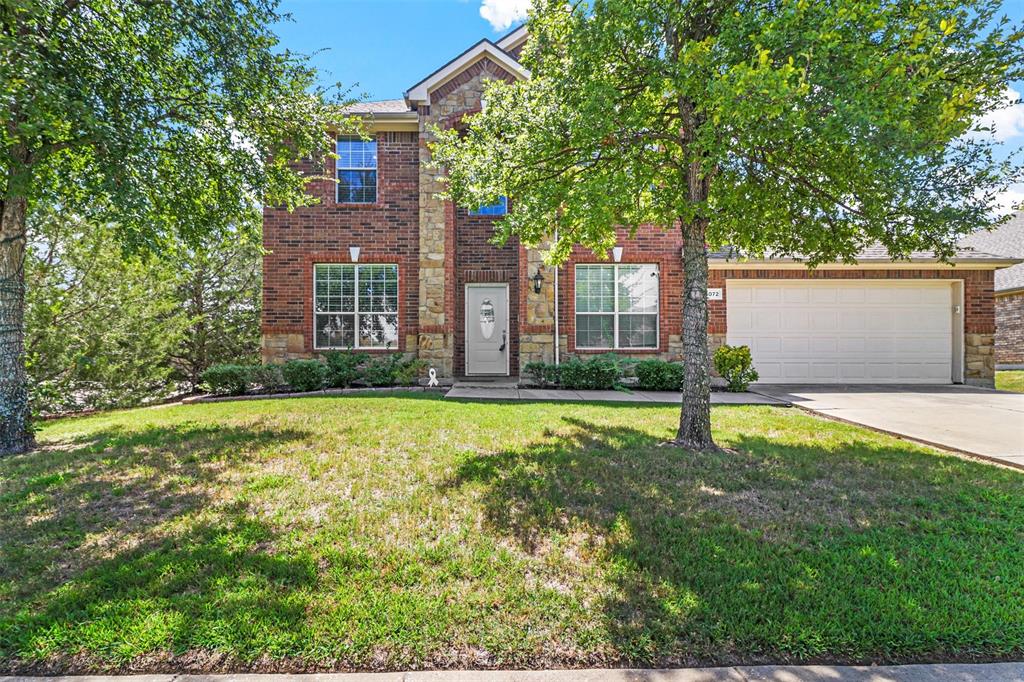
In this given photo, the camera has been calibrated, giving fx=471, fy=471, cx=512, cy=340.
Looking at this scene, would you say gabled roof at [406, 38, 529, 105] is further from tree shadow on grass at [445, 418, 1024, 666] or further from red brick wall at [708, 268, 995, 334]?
tree shadow on grass at [445, 418, 1024, 666]

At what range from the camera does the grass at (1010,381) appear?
39.4ft

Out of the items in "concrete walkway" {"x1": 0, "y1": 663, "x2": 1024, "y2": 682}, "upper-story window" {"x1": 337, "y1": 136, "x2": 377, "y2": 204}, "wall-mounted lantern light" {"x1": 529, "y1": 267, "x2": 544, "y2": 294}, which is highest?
"upper-story window" {"x1": 337, "y1": 136, "x2": 377, "y2": 204}

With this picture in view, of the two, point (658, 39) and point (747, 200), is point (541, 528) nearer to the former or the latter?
point (747, 200)

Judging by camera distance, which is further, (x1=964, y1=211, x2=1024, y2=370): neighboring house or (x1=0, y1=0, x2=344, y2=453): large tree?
(x1=964, y1=211, x2=1024, y2=370): neighboring house

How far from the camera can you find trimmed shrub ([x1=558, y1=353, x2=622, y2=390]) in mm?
10562

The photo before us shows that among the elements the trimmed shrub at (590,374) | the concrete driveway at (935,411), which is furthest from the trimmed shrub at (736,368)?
the trimmed shrub at (590,374)

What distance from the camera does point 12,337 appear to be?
5812 millimetres

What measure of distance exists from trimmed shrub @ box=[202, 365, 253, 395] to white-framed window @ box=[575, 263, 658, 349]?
7.74 meters

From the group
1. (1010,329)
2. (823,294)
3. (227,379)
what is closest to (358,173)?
(227,379)

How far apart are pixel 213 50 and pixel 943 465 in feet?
32.2

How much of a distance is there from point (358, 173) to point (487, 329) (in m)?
5.05

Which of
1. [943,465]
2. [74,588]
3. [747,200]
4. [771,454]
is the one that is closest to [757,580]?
[771,454]

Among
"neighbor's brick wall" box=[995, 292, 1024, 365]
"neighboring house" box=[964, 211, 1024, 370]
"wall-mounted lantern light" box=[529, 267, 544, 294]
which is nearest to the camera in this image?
"wall-mounted lantern light" box=[529, 267, 544, 294]

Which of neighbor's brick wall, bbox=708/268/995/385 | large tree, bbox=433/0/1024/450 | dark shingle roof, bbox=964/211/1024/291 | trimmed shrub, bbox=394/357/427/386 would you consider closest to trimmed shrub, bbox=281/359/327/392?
trimmed shrub, bbox=394/357/427/386
